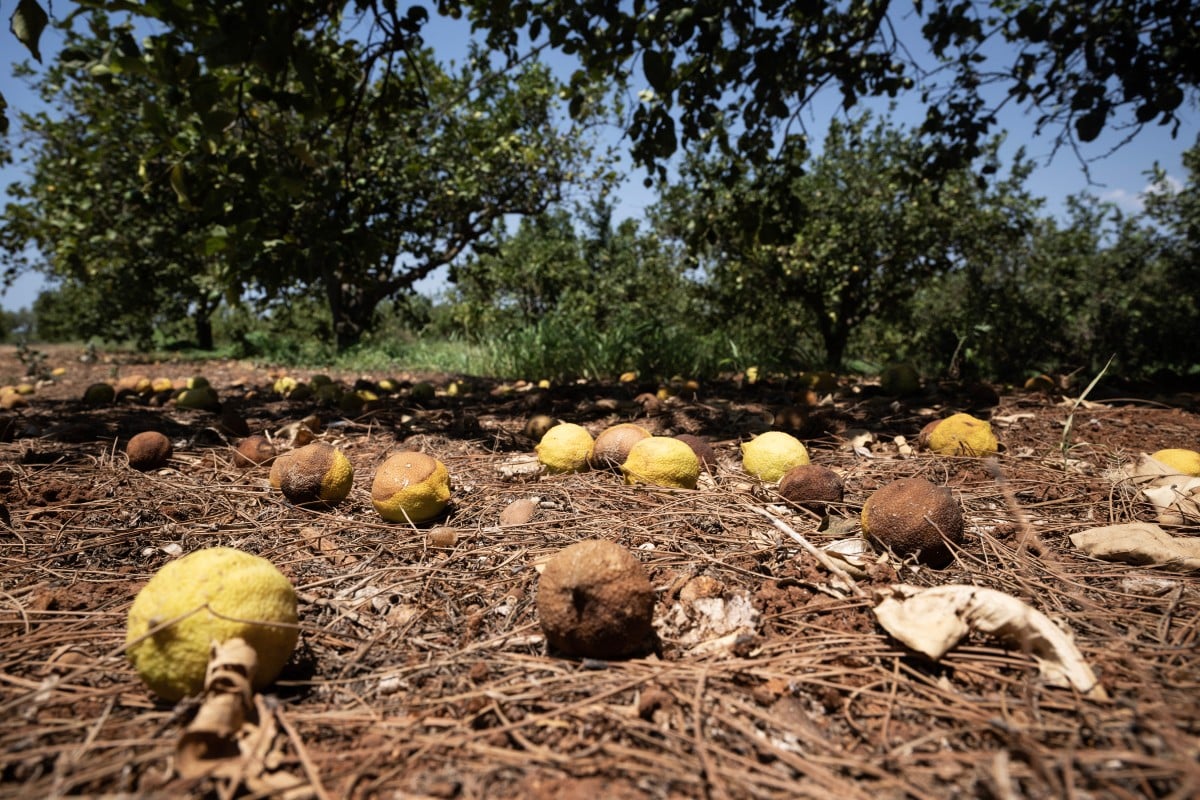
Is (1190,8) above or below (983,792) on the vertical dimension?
above

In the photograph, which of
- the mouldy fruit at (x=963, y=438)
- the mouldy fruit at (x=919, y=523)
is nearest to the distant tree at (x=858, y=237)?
the mouldy fruit at (x=963, y=438)

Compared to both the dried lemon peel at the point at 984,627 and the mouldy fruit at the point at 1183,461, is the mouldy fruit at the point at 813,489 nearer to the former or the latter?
the dried lemon peel at the point at 984,627

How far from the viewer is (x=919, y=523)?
2186 millimetres

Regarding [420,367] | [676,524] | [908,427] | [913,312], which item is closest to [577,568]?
[676,524]

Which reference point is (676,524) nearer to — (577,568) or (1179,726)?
(577,568)

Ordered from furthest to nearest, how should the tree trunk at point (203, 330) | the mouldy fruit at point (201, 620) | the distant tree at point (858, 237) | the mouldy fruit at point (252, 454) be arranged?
the tree trunk at point (203, 330), the distant tree at point (858, 237), the mouldy fruit at point (252, 454), the mouldy fruit at point (201, 620)

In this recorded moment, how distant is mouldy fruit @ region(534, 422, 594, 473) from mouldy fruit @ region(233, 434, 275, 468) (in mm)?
1857

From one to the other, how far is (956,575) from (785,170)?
475 centimetres

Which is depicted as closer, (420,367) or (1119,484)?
(1119,484)

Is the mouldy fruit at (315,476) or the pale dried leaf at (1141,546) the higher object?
the mouldy fruit at (315,476)

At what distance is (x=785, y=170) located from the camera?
5762 mm

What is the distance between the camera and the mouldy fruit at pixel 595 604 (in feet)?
5.39

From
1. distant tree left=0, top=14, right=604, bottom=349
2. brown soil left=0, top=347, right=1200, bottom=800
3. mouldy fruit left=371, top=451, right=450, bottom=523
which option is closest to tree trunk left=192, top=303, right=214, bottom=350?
distant tree left=0, top=14, right=604, bottom=349

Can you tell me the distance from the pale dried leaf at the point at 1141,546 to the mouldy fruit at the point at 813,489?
96 cm
